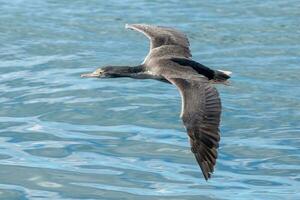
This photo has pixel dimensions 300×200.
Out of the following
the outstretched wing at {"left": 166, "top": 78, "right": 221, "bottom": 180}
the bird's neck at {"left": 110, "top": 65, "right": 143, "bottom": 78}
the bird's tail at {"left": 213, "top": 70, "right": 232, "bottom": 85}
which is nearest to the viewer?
the outstretched wing at {"left": 166, "top": 78, "right": 221, "bottom": 180}

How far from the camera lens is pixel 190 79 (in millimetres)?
10664

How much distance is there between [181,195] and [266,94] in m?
3.63

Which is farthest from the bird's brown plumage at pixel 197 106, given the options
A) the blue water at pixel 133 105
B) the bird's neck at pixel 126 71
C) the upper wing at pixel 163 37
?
the blue water at pixel 133 105

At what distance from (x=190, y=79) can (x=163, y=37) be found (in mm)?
2148

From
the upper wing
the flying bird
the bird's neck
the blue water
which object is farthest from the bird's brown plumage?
the blue water

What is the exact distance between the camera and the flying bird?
32.4ft

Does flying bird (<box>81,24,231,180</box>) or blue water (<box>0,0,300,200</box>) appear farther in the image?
blue water (<box>0,0,300,200</box>)

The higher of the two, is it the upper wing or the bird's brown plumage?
the upper wing

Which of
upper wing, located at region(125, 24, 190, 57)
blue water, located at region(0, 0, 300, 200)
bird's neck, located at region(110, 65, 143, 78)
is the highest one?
upper wing, located at region(125, 24, 190, 57)

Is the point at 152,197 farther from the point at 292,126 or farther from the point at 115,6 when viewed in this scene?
the point at 115,6

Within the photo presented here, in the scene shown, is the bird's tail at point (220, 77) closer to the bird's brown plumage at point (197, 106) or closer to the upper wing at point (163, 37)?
the bird's brown plumage at point (197, 106)

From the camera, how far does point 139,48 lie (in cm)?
1622

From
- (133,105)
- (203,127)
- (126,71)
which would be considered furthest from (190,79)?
(133,105)

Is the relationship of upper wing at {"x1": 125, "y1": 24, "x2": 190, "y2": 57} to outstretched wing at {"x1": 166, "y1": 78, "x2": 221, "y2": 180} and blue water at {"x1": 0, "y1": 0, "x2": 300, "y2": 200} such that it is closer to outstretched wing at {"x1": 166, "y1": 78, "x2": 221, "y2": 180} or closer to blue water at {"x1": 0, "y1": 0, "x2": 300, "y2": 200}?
blue water at {"x1": 0, "y1": 0, "x2": 300, "y2": 200}
